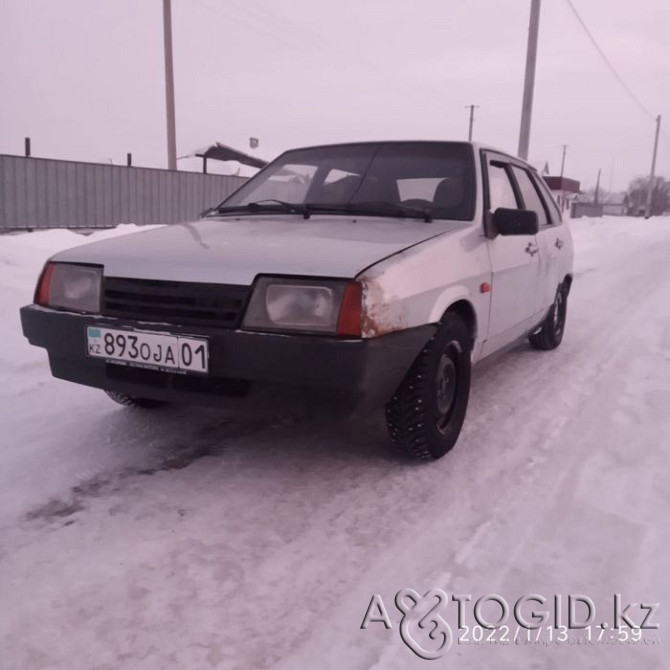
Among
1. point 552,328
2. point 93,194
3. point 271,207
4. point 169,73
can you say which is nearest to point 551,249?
point 552,328

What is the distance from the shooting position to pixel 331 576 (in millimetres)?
1880

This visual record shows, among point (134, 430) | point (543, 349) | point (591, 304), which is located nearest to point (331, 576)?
point (134, 430)

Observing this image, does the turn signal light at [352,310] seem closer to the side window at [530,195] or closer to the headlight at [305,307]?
the headlight at [305,307]

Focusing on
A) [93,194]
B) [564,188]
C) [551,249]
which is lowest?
[551,249]

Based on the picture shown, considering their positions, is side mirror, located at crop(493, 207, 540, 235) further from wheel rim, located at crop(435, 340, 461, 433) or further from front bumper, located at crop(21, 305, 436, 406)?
front bumper, located at crop(21, 305, 436, 406)

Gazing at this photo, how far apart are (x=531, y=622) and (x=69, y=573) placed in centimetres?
135

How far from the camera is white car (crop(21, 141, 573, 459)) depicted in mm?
2178

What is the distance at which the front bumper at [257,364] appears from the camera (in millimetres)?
2135

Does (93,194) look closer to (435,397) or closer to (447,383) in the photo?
(447,383)

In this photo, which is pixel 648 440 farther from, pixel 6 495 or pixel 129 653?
pixel 6 495

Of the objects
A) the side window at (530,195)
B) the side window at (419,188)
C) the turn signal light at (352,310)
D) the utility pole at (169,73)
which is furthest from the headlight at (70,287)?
the utility pole at (169,73)

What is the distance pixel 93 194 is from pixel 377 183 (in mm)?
13698

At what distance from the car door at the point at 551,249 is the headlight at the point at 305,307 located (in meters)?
2.33

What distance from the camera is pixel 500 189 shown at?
3.53 metres
